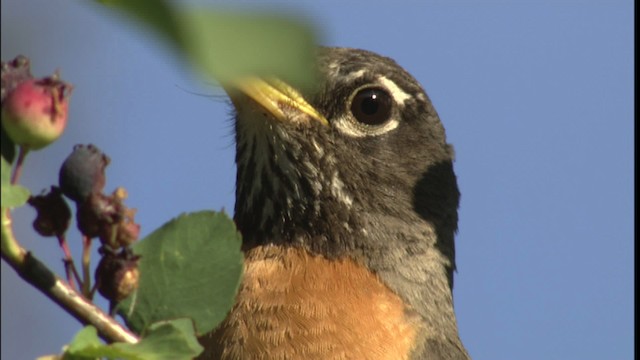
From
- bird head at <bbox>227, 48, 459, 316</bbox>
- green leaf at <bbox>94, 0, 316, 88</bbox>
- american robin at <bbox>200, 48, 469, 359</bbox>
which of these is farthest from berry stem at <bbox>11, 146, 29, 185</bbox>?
bird head at <bbox>227, 48, 459, 316</bbox>

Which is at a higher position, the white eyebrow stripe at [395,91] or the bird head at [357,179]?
the white eyebrow stripe at [395,91]

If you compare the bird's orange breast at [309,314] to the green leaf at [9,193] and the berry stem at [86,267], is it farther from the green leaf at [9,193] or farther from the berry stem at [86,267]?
the green leaf at [9,193]

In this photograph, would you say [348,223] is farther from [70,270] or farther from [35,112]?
[35,112]

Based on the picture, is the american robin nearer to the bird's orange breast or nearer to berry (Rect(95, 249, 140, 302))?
the bird's orange breast

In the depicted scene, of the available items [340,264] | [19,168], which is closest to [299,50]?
[19,168]

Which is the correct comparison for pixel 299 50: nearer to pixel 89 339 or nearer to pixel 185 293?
pixel 89 339

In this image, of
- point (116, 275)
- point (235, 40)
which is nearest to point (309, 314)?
point (116, 275)

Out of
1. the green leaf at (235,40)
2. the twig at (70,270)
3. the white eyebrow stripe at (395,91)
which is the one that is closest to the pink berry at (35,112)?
the twig at (70,270)

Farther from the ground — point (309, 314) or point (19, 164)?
point (19, 164)

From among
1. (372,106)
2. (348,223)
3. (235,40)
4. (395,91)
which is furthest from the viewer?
(395,91)
